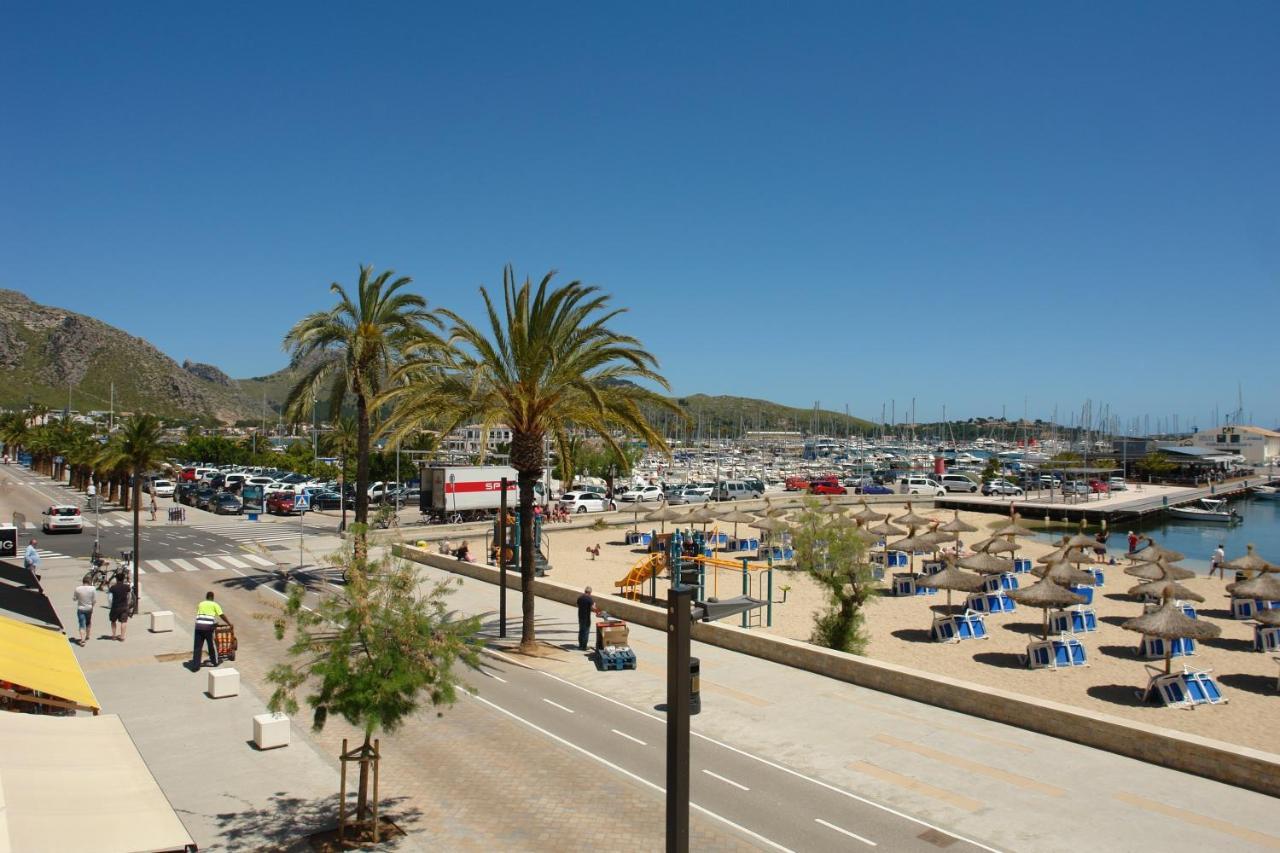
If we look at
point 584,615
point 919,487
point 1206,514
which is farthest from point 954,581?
point 1206,514

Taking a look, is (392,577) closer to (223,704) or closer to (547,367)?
(223,704)

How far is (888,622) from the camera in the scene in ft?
84.2

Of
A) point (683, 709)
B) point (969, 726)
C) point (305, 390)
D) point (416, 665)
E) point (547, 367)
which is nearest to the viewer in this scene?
point (683, 709)

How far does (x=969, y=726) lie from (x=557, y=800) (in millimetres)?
7417

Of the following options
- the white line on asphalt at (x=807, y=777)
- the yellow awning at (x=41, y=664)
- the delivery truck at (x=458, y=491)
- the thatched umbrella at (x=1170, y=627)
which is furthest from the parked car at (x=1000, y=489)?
the yellow awning at (x=41, y=664)

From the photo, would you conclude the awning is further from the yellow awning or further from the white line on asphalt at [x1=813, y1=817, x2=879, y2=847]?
the white line on asphalt at [x1=813, y1=817, x2=879, y2=847]

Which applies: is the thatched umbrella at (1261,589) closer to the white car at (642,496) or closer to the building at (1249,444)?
A: the white car at (642,496)

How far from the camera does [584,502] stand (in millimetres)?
56344

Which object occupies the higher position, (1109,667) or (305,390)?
(305,390)

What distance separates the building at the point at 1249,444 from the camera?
162000mm

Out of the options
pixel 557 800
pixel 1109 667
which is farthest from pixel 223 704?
pixel 1109 667

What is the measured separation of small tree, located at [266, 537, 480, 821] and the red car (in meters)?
45.9

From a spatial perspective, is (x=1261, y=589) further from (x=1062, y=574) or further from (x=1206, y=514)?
(x=1206, y=514)

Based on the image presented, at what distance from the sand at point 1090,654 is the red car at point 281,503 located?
25.9 meters
